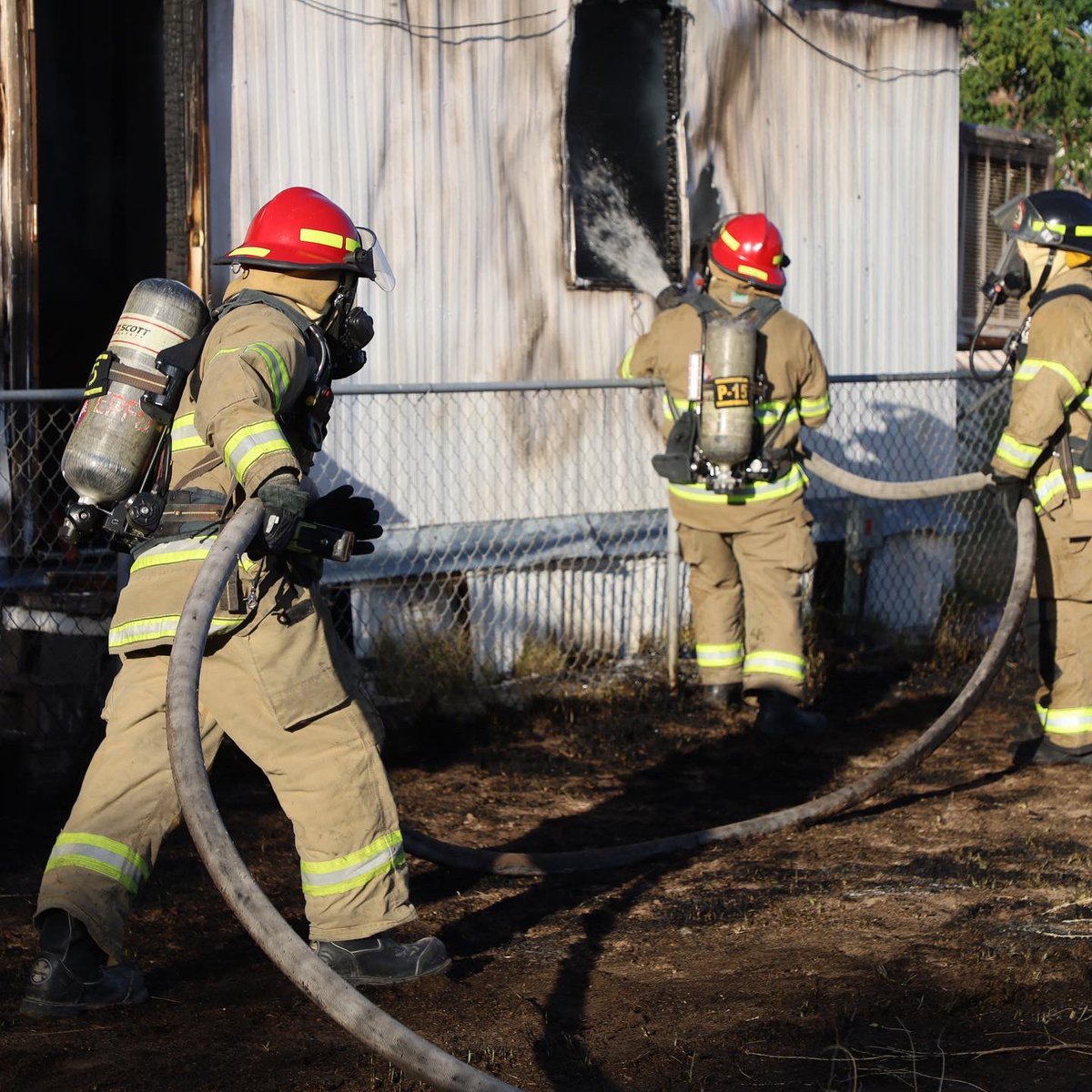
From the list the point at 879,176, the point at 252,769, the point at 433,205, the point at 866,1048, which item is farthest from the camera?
the point at 879,176

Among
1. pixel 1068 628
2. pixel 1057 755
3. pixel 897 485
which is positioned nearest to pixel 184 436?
pixel 897 485

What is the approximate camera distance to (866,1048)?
3.30 meters

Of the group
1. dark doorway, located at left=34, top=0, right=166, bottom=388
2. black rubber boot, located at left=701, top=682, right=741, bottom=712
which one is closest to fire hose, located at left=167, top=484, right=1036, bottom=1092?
black rubber boot, located at left=701, top=682, right=741, bottom=712

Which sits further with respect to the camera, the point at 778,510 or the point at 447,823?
the point at 778,510

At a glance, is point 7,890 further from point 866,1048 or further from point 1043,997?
point 1043,997

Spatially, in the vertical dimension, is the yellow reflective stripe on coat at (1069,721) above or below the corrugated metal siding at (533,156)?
below

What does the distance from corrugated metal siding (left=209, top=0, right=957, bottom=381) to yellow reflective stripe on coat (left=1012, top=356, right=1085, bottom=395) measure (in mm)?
2541

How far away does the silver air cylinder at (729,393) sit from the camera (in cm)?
627

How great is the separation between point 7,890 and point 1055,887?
10.6 feet

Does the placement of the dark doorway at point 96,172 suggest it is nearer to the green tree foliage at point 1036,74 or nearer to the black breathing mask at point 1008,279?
the black breathing mask at point 1008,279

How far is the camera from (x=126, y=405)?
3.60m

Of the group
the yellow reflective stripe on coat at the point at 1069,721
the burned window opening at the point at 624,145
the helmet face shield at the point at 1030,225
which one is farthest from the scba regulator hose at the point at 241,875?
the burned window opening at the point at 624,145

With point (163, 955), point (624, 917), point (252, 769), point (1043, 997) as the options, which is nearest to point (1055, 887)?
point (1043, 997)

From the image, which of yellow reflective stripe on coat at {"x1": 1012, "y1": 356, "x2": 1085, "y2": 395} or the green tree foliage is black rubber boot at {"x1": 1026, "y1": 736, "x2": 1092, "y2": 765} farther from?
the green tree foliage
